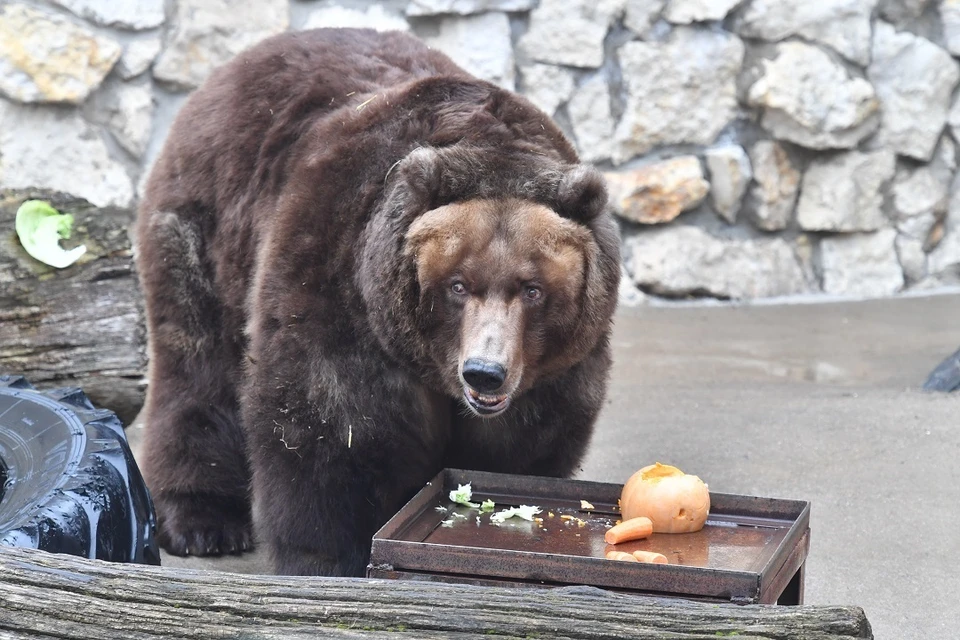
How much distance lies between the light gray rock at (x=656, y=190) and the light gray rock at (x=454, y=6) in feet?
4.12

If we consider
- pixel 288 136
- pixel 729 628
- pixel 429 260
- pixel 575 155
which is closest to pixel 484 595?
pixel 729 628

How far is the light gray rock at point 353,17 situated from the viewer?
719cm

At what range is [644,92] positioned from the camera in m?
7.52

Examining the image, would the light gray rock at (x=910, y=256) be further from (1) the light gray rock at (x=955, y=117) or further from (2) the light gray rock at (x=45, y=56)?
(2) the light gray rock at (x=45, y=56)

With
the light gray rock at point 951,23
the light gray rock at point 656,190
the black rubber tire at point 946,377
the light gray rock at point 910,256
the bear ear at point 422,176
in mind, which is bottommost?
the black rubber tire at point 946,377

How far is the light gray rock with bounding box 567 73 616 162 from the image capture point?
24.7ft

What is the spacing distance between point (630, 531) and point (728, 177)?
492cm

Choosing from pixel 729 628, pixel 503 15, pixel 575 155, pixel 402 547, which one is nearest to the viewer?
pixel 729 628

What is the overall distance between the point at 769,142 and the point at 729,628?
590 centimetres

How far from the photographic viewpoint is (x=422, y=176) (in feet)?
10.9

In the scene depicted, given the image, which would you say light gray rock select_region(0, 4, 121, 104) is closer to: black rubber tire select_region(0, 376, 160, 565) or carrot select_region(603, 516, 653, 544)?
black rubber tire select_region(0, 376, 160, 565)

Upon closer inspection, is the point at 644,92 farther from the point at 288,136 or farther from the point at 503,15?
the point at 288,136

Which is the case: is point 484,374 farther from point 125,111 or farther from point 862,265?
point 862,265

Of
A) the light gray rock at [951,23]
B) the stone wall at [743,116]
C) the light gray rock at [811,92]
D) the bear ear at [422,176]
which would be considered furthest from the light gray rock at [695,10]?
the bear ear at [422,176]
